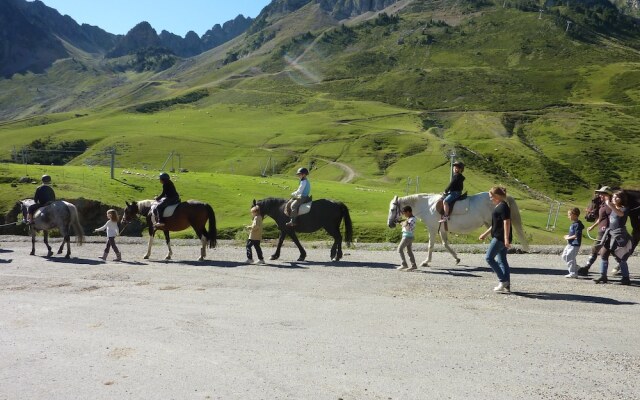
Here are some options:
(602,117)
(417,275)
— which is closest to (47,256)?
(417,275)

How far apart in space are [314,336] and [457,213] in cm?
1151

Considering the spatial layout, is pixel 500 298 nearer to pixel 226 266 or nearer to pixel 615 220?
pixel 615 220

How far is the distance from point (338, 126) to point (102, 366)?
475 ft

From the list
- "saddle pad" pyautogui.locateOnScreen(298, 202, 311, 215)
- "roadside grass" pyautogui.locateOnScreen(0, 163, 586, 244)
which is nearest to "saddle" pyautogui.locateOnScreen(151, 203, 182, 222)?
"saddle pad" pyautogui.locateOnScreen(298, 202, 311, 215)

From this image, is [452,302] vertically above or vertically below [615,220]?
below

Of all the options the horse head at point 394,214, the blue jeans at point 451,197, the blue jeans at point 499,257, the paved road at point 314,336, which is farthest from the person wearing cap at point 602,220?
the horse head at point 394,214

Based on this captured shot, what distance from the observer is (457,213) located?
21.2 meters

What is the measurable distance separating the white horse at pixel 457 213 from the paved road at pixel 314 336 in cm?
259

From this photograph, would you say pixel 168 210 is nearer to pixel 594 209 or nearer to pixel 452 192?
pixel 452 192

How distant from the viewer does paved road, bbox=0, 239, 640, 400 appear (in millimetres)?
8789

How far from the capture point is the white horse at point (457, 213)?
68.7 ft

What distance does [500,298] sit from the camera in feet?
49.3

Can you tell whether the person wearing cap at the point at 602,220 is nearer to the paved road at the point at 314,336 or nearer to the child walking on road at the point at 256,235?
the paved road at the point at 314,336

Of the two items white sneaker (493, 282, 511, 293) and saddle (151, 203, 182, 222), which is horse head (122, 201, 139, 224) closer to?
saddle (151, 203, 182, 222)
